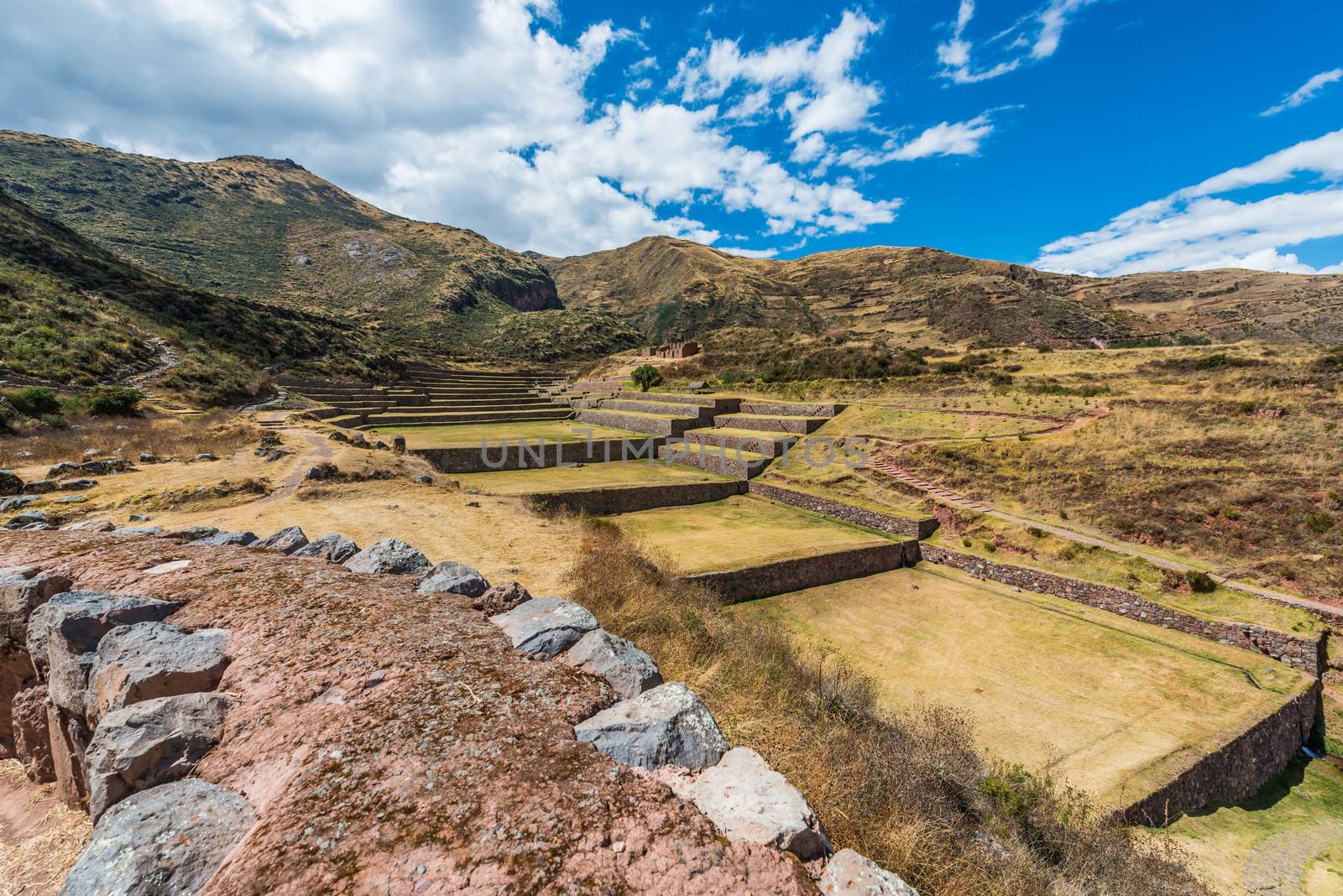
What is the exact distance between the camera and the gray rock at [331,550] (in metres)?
5.32

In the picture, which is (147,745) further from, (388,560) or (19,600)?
(388,560)

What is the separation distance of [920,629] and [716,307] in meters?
81.5

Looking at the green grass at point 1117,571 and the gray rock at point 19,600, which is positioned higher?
the gray rock at point 19,600

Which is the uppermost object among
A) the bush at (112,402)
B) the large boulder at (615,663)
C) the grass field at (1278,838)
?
the bush at (112,402)

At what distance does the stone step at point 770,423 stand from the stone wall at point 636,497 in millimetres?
4565

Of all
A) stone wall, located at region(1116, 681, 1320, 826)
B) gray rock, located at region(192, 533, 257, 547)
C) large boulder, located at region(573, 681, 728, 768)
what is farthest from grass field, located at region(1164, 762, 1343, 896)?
gray rock, located at region(192, 533, 257, 547)

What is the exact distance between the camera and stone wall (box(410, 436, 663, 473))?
1814cm

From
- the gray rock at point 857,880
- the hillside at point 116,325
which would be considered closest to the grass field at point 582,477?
the hillside at point 116,325

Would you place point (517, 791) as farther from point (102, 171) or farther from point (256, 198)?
point (256, 198)

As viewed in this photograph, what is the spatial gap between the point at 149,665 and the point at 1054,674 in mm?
11415

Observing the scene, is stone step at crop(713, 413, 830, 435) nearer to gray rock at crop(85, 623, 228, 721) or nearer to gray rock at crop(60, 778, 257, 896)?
gray rock at crop(85, 623, 228, 721)

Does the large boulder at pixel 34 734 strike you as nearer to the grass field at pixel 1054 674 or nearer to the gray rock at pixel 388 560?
the gray rock at pixel 388 560

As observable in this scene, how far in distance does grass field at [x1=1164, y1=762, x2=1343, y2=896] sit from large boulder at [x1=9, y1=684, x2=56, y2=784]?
33.3 ft

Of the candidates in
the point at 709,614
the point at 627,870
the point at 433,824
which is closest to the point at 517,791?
the point at 433,824
